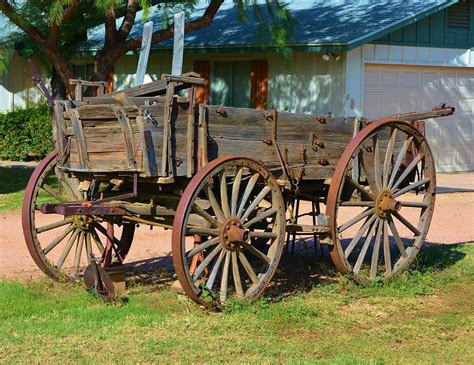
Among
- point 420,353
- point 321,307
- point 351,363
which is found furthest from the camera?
point 321,307

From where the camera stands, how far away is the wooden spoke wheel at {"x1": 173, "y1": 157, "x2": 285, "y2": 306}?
22.4 ft

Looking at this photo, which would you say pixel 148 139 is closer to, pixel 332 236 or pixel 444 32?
pixel 332 236

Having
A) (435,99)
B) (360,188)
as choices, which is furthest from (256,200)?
(435,99)

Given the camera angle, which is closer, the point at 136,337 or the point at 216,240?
the point at 136,337

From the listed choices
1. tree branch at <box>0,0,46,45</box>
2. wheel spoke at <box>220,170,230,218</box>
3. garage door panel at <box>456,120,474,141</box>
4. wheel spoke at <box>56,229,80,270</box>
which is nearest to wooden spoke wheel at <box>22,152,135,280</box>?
wheel spoke at <box>56,229,80,270</box>

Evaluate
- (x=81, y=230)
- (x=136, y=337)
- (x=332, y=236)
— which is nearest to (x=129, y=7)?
(x=81, y=230)

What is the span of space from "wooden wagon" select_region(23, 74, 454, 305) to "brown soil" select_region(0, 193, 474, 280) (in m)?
1.10

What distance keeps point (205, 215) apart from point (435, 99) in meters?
13.4

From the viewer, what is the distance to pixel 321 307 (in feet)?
24.9

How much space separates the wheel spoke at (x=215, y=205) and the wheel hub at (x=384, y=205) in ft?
5.64

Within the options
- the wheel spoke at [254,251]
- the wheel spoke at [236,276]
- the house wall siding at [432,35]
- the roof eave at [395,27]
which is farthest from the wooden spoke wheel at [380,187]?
the house wall siding at [432,35]

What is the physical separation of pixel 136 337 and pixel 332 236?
2.09m

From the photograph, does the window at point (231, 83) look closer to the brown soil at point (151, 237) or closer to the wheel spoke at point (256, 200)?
the brown soil at point (151, 237)

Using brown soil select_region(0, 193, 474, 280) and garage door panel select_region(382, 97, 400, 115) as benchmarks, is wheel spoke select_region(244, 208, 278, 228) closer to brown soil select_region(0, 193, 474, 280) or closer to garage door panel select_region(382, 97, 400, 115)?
brown soil select_region(0, 193, 474, 280)
